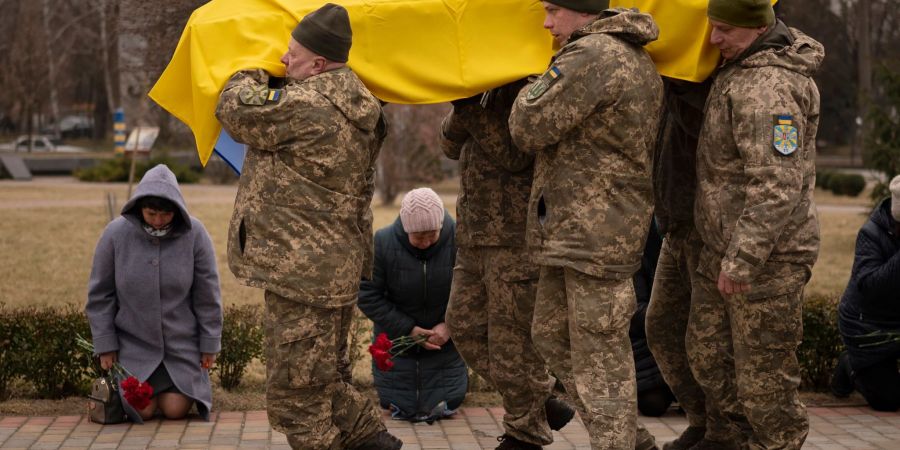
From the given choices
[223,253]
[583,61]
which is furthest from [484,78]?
[223,253]

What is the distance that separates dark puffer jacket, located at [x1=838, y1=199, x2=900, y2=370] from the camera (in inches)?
261

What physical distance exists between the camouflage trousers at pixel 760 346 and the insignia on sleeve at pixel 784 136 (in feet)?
1.72

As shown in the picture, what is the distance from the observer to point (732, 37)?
490cm

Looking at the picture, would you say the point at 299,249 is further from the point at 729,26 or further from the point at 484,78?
the point at 729,26

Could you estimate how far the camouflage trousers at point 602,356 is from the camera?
4801mm

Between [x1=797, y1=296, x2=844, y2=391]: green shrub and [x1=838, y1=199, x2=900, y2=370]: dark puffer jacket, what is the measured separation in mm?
375

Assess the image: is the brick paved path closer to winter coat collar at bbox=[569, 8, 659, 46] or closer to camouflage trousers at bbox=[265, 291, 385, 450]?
camouflage trousers at bbox=[265, 291, 385, 450]

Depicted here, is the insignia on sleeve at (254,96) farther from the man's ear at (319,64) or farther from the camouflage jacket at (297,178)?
the man's ear at (319,64)

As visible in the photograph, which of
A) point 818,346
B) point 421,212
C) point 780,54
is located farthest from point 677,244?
point 818,346

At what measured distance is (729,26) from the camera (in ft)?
16.0

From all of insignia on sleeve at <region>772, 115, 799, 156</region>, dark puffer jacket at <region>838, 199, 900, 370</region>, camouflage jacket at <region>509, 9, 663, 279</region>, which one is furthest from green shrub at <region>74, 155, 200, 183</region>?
insignia on sleeve at <region>772, 115, 799, 156</region>

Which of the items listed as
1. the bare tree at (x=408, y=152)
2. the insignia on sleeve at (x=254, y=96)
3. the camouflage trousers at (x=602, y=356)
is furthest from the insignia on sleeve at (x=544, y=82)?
the bare tree at (x=408, y=152)

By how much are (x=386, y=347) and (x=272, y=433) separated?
2.45 feet

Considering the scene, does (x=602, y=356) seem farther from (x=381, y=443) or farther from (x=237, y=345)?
Answer: (x=237, y=345)
